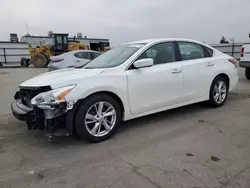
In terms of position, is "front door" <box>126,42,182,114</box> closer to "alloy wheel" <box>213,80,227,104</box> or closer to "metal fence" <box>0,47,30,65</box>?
"alloy wheel" <box>213,80,227,104</box>

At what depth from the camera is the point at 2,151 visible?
321cm

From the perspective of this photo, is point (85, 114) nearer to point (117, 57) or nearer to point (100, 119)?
point (100, 119)

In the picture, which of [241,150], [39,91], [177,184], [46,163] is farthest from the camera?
[39,91]

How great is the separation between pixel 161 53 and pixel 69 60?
665 centimetres

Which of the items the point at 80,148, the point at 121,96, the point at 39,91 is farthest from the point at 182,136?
the point at 39,91

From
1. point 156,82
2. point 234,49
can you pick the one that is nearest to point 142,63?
point 156,82

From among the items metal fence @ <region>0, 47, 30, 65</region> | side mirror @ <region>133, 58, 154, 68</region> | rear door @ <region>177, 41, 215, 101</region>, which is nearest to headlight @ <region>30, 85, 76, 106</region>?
side mirror @ <region>133, 58, 154, 68</region>

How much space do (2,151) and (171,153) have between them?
7.78ft

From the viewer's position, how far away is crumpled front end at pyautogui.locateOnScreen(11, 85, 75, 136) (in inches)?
118

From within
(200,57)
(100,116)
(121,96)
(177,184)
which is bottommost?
(177,184)

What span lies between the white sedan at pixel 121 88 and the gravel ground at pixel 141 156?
327mm

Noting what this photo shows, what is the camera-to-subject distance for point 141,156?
2967mm

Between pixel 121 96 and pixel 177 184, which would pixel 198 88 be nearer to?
pixel 121 96

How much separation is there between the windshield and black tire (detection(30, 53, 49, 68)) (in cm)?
1576
